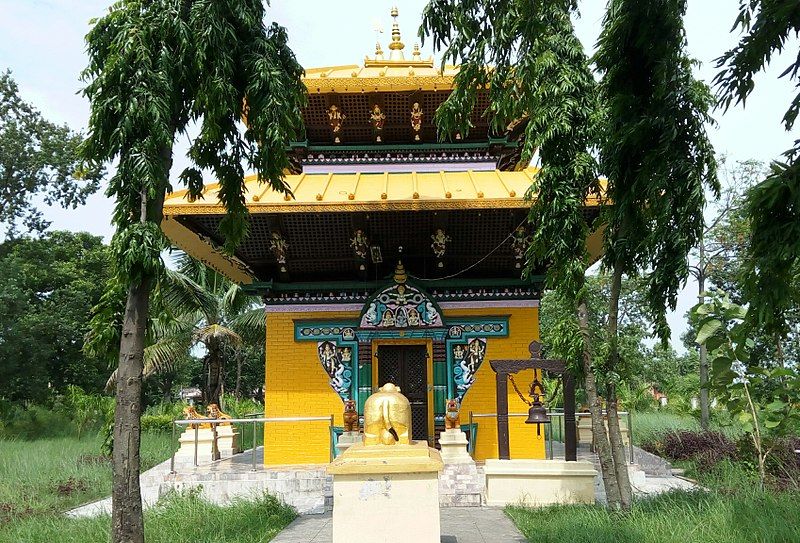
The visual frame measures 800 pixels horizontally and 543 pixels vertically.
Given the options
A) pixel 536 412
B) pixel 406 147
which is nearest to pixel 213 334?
pixel 406 147

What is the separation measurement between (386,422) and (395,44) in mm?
12096

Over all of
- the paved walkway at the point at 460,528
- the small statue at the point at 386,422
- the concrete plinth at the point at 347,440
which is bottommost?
the paved walkway at the point at 460,528

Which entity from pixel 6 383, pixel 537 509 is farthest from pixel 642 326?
pixel 6 383

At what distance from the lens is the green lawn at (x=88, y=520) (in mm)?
7250

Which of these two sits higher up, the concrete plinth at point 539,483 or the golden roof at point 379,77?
the golden roof at point 379,77

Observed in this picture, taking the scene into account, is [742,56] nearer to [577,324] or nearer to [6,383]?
[577,324]

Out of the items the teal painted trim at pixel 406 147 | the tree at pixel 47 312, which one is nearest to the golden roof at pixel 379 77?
the teal painted trim at pixel 406 147

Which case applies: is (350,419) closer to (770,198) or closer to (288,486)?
(288,486)

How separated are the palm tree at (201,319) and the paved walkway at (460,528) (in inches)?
435

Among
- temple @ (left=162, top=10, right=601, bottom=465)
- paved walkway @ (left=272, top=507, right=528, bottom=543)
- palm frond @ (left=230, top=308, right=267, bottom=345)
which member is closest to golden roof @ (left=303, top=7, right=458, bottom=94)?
temple @ (left=162, top=10, right=601, bottom=465)

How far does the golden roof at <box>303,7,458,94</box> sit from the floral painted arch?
338cm

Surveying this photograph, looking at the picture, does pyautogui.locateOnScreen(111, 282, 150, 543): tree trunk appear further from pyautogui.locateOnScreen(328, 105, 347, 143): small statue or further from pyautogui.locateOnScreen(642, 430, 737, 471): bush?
pyautogui.locateOnScreen(642, 430, 737, 471): bush

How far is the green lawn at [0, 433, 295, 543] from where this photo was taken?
725 centimetres

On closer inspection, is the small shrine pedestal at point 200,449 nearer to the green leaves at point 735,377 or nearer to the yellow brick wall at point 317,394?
the yellow brick wall at point 317,394
